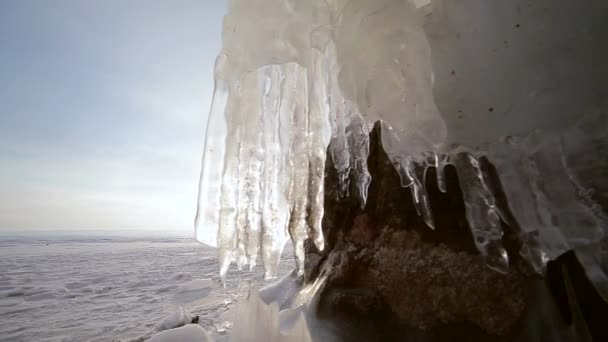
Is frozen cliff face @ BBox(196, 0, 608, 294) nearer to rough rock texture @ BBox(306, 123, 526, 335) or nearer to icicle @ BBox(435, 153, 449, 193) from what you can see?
icicle @ BBox(435, 153, 449, 193)

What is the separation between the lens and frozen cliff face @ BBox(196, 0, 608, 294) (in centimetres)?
121

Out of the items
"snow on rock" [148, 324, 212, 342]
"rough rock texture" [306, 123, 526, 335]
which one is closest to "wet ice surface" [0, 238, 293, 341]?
"snow on rock" [148, 324, 212, 342]

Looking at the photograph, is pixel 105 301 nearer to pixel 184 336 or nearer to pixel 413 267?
pixel 184 336

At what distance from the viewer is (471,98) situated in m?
1.32

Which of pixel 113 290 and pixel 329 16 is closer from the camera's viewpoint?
pixel 329 16

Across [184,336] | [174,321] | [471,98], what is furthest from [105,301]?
[471,98]

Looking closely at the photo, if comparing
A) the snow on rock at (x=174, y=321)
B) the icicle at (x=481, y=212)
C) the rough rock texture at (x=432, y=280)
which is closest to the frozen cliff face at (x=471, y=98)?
the icicle at (x=481, y=212)

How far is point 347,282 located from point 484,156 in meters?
1.51

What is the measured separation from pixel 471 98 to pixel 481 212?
55cm

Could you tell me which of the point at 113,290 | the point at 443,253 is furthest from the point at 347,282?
the point at 113,290

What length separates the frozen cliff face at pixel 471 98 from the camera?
3.98 ft

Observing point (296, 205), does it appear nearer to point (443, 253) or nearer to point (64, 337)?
point (443, 253)

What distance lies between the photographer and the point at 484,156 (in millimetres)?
1425

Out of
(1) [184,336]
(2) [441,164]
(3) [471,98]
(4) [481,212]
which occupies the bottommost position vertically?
(1) [184,336]
